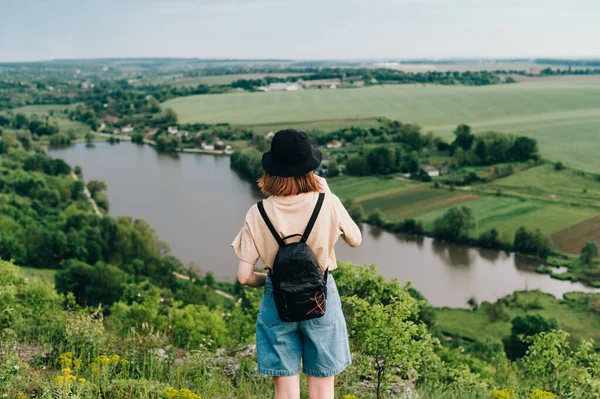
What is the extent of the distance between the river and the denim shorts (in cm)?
1837

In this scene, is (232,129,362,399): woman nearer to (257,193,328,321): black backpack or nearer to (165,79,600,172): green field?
(257,193,328,321): black backpack

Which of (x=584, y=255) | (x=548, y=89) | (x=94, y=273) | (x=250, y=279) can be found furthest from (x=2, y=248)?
(x=548, y=89)

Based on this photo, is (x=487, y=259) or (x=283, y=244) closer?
(x=283, y=244)

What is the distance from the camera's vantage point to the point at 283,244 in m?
2.08

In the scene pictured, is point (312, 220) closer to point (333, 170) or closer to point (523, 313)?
point (523, 313)

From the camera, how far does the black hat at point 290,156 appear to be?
2088 millimetres

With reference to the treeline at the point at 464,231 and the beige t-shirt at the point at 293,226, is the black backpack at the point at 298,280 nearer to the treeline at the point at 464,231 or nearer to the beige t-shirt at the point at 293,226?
the beige t-shirt at the point at 293,226

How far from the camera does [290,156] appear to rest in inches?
82.3

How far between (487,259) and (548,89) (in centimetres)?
4867

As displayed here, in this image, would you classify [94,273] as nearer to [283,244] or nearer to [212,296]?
[212,296]

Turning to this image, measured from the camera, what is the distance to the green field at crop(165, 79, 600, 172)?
43312 millimetres

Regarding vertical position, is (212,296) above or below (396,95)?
below

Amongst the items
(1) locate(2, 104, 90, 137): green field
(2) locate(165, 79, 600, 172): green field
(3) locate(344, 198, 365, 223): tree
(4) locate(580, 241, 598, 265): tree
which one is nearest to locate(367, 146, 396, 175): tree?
(3) locate(344, 198, 365, 223): tree

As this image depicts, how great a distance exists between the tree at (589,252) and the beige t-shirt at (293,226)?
2398 centimetres
